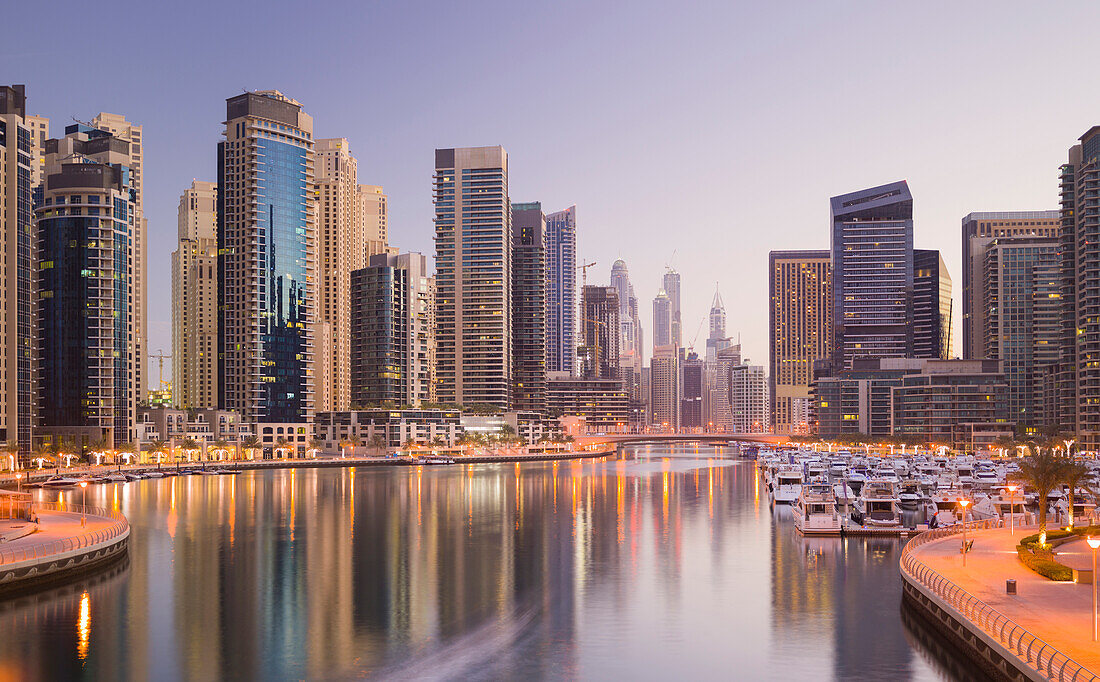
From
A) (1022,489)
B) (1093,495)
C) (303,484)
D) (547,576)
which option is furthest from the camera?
(303,484)

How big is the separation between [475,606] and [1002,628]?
33.4 metres

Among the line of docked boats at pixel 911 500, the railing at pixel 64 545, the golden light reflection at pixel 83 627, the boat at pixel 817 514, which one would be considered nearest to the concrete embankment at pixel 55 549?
the railing at pixel 64 545

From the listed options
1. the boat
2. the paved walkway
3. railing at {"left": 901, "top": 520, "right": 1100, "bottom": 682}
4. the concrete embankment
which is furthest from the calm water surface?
the paved walkway

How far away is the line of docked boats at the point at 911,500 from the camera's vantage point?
103812mm

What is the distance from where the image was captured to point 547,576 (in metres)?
80.6

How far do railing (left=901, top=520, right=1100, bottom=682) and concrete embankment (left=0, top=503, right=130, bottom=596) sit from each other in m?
57.1

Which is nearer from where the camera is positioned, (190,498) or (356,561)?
(356,561)

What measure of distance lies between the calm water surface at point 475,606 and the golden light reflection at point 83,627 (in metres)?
0.22

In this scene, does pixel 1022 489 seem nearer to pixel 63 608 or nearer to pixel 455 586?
pixel 455 586

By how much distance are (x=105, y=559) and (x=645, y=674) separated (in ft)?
163

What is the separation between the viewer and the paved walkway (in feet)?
141

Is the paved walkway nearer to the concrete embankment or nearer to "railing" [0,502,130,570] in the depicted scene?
the concrete embankment

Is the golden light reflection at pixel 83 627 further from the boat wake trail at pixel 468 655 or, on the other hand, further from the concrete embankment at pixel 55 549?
the boat wake trail at pixel 468 655

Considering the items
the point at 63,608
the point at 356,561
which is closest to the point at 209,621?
the point at 63,608
